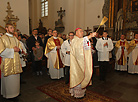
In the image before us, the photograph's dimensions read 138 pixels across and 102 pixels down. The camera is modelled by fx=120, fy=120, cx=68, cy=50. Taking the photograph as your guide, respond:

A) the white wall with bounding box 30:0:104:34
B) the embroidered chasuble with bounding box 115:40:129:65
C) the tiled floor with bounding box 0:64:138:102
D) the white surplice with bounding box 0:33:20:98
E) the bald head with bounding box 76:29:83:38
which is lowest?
the tiled floor with bounding box 0:64:138:102

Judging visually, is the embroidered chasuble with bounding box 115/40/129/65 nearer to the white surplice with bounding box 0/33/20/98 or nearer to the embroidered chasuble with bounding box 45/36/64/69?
the embroidered chasuble with bounding box 45/36/64/69

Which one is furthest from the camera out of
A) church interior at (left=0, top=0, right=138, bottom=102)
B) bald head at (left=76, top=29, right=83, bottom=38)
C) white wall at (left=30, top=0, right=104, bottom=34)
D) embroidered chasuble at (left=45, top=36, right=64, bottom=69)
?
white wall at (left=30, top=0, right=104, bottom=34)

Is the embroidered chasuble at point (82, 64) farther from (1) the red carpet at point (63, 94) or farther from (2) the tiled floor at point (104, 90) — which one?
(2) the tiled floor at point (104, 90)

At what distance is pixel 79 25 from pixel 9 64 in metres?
12.0

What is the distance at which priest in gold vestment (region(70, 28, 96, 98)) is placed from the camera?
137 inches

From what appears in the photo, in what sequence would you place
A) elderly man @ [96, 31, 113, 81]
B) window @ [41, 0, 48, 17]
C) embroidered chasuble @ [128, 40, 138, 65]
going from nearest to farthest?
elderly man @ [96, 31, 113, 81] < embroidered chasuble @ [128, 40, 138, 65] < window @ [41, 0, 48, 17]

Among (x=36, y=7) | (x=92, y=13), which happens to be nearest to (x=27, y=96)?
(x=92, y=13)

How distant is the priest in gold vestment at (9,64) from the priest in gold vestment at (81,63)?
172cm

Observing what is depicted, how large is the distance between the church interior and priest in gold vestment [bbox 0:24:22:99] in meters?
0.38

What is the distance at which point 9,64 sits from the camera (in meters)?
3.60

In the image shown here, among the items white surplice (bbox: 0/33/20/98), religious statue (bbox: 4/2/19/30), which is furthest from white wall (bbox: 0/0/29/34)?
white surplice (bbox: 0/33/20/98)

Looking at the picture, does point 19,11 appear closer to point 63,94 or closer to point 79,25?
point 79,25

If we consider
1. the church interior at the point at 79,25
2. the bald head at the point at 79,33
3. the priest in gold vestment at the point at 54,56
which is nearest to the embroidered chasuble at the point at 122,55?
the church interior at the point at 79,25

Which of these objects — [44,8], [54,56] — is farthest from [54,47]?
[44,8]
